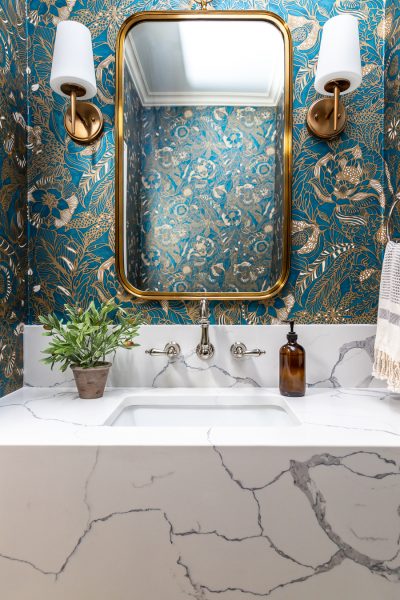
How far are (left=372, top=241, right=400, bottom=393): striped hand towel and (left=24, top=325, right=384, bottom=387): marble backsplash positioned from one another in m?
0.14

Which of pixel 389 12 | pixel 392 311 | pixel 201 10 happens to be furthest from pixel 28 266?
pixel 389 12

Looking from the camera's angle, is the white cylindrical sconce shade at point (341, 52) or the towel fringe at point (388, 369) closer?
the towel fringe at point (388, 369)

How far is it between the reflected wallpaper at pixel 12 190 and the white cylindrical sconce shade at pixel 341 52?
36.6 inches

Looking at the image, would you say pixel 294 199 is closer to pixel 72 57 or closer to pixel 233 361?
pixel 233 361

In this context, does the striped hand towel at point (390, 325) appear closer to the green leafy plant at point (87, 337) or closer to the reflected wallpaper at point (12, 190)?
the green leafy plant at point (87, 337)

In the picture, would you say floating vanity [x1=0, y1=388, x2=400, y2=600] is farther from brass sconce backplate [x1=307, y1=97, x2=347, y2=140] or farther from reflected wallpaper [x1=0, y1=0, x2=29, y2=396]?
brass sconce backplate [x1=307, y1=97, x2=347, y2=140]

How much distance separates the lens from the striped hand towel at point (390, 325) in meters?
1.06

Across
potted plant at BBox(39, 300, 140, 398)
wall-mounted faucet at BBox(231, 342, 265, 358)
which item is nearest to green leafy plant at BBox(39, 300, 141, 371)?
potted plant at BBox(39, 300, 140, 398)

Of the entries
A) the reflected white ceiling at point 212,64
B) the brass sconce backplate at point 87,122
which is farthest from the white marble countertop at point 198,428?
the reflected white ceiling at point 212,64

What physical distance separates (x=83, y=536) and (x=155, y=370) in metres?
0.57

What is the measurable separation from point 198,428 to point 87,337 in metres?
0.50

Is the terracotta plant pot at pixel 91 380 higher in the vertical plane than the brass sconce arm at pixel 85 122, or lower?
lower

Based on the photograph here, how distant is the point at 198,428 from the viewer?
34.3 inches

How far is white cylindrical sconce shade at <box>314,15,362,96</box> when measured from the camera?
1154 millimetres
